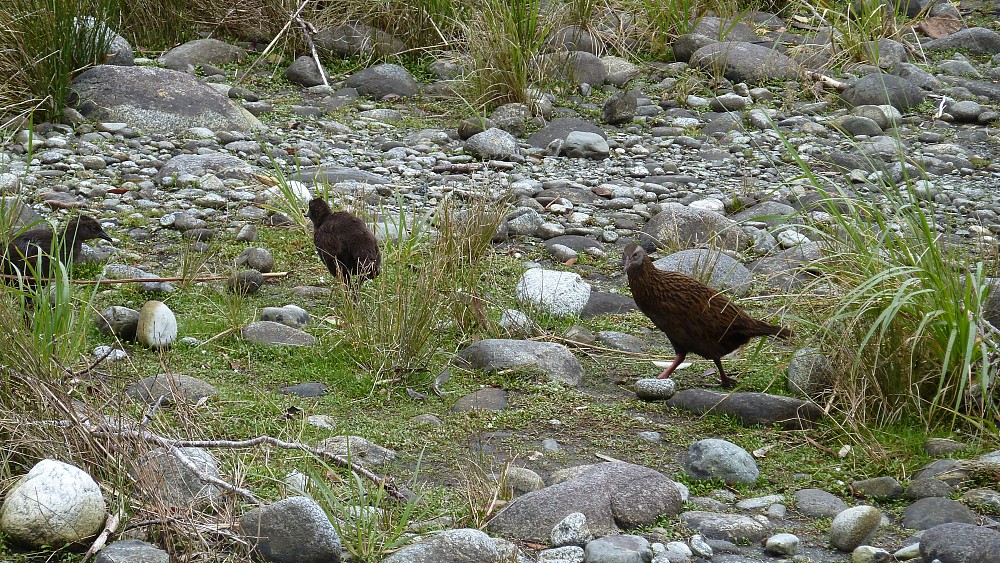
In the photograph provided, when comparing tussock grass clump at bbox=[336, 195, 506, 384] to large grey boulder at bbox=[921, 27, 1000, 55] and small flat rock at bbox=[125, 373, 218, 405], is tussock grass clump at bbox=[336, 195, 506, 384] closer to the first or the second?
small flat rock at bbox=[125, 373, 218, 405]

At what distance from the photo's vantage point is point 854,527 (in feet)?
12.8

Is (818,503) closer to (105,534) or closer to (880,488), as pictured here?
(880,488)

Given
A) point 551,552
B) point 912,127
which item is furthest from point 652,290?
point 912,127

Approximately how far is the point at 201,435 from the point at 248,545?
0.73 meters

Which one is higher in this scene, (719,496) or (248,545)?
(248,545)

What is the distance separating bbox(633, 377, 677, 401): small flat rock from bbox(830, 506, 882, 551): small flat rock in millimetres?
1542

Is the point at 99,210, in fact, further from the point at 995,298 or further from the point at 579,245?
the point at 995,298

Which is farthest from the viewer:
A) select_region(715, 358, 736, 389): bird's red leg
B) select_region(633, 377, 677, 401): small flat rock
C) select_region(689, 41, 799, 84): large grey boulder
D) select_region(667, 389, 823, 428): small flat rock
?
select_region(689, 41, 799, 84): large grey boulder

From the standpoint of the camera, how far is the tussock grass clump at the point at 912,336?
4.67 metres

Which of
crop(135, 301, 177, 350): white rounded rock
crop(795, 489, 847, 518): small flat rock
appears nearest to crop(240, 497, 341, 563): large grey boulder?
crop(795, 489, 847, 518): small flat rock

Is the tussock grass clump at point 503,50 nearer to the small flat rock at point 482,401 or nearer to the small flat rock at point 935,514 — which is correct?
the small flat rock at point 482,401

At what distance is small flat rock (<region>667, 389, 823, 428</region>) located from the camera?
508 centimetres

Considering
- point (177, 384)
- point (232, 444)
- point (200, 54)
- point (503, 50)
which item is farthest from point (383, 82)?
point (232, 444)

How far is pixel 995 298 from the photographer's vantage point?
17.9 feet
